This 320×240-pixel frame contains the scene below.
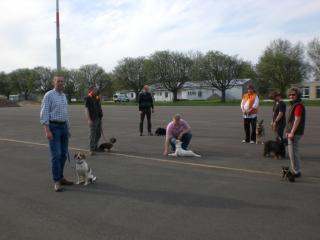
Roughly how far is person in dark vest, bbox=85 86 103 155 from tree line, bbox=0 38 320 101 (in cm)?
4510

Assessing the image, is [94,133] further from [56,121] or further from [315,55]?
[315,55]

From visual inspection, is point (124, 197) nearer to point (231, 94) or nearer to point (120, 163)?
point (120, 163)

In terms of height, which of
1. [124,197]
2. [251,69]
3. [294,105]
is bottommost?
[124,197]

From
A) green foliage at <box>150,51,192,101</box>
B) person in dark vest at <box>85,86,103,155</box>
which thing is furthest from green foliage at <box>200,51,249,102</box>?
person in dark vest at <box>85,86,103,155</box>

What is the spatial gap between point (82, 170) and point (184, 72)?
69949 mm

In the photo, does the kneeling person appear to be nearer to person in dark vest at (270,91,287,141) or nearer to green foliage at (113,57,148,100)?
person in dark vest at (270,91,287,141)

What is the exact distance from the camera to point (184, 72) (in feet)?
247

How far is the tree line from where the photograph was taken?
60.5 m

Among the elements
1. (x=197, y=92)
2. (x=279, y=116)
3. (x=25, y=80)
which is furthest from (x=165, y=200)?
(x=25, y=80)

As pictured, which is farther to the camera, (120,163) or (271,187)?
(120,163)

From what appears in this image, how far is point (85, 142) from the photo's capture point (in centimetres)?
1241

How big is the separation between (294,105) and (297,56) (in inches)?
2439

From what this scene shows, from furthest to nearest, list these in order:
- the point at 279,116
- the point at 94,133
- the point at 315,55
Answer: the point at 315,55, the point at 94,133, the point at 279,116

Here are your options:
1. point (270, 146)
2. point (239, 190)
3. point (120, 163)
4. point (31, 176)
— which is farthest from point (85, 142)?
point (239, 190)
